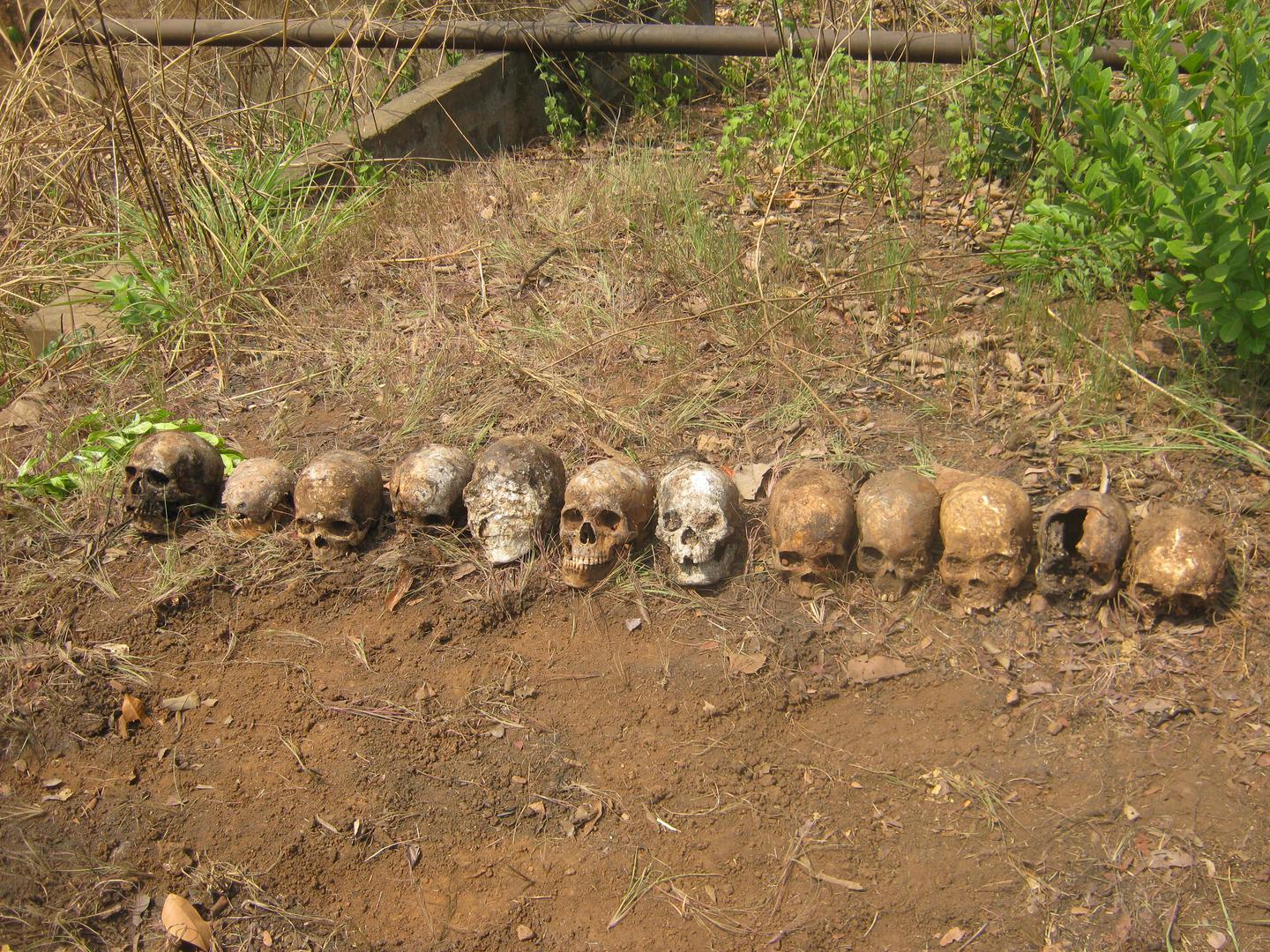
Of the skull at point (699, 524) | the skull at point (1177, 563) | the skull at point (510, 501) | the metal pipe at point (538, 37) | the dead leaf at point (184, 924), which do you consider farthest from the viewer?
the metal pipe at point (538, 37)

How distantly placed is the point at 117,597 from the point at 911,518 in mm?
2908

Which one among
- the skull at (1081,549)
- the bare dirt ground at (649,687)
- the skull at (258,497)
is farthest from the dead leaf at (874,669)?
the skull at (258,497)

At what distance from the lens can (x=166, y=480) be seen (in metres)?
4.09

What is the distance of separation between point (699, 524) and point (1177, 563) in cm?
152

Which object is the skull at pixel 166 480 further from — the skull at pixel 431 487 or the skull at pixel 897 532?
the skull at pixel 897 532

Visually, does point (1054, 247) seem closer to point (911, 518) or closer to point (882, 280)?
point (882, 280)

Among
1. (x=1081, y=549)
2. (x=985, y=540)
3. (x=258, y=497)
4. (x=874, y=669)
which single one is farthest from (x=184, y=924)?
(x=1081, y=549)

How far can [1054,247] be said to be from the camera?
4.18 meters

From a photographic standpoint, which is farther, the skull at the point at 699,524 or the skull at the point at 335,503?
the skull at the point at 335,503

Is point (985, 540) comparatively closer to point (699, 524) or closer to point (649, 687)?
point (699, 524)

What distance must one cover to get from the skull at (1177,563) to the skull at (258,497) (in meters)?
3.02

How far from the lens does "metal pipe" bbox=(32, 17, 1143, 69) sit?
5230 mm

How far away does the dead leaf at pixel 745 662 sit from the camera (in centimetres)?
351

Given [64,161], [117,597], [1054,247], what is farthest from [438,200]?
[1054,247]
